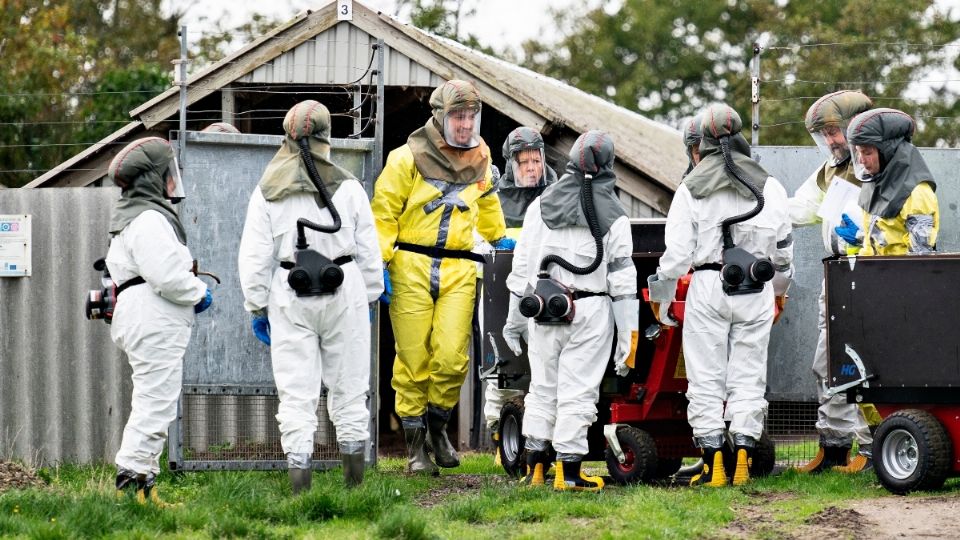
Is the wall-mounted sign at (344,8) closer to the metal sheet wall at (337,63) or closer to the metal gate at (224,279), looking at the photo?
the metal sheet wall at (337,63)

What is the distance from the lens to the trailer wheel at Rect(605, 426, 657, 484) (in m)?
9.41

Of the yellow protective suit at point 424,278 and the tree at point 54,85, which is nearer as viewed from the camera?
the yellow protective suit at point 424,278

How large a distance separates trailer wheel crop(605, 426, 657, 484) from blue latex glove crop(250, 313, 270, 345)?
228 centimetres

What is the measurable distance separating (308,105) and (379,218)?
1408 millimetres

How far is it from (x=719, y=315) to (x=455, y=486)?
1985mm

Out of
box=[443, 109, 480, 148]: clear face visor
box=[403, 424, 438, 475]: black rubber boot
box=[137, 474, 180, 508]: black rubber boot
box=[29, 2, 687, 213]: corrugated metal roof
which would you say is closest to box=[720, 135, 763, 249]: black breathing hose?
box=[443, 109, 480, 148]: clear face visor

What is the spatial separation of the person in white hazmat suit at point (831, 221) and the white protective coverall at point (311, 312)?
307 cm

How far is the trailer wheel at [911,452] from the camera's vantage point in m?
8.45

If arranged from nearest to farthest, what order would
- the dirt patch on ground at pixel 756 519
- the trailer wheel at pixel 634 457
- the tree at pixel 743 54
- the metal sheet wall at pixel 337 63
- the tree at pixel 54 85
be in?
the dirt patch on ground at pixel 756 519
the trailer wheel at pixel 634 457
the metal sheet wall at pixel 337 63
the tree at pixel 54 85
the tree at pixel 743 54

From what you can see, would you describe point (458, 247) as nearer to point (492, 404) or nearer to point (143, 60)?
point (492, 404)

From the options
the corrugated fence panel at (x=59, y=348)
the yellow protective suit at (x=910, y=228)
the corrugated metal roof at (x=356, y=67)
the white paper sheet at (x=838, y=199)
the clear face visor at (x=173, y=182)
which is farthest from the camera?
the corrugated metal roof at (x=356, y=67)

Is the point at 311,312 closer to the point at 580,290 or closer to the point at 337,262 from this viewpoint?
the point at 337,262

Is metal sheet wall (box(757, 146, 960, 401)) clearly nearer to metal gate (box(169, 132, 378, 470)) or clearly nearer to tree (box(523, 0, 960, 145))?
metal gate (box(169, 132, 378, 470))

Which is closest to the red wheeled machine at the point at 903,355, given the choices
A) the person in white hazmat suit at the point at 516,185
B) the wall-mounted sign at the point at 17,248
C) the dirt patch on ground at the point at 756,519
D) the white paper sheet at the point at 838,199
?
the dirt patch on ground at the point at 756,519
